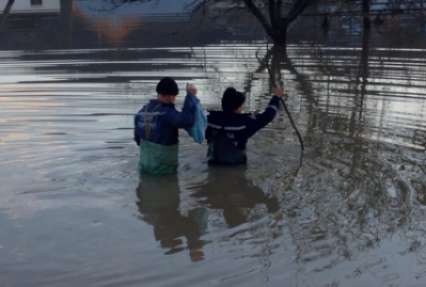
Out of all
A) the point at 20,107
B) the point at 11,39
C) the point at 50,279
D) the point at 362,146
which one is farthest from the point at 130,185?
the point at 11,39

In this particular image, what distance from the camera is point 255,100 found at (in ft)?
40.3

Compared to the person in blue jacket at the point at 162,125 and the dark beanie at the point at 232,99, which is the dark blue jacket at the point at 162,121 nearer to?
the person in blue jacket at the point at 162,125

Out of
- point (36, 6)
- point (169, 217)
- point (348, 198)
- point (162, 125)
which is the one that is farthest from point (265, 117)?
point (36, 6)

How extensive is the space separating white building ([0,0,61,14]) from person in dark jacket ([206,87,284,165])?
39.7 m

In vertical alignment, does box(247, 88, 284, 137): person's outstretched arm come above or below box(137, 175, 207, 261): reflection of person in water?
above

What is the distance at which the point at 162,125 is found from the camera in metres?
6.88

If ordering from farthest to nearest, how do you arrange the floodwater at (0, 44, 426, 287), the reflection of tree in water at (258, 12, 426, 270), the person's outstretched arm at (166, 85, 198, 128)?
the person's outstretched arm at (166, 85, 198, 128), the reflection of tree in water at (258, 12, 426, 270), the floodwater at (0, 44, 426, 287)

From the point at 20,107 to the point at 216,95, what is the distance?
373cm

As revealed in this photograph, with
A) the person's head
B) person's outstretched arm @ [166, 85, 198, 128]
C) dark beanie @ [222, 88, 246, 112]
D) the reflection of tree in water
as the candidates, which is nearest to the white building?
the reflection of tree in water

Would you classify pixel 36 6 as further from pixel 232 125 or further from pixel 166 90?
pixel 166 90

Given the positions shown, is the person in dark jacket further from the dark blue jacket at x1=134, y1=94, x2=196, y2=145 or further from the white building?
the white building

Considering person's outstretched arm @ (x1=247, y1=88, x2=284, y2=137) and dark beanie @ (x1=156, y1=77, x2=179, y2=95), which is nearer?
dark beanie @ (x1=156, y1=77, x2=179, y2=95)

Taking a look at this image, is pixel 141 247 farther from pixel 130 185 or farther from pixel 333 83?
pixel 333 83

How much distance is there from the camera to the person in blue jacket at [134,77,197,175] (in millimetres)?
6770
